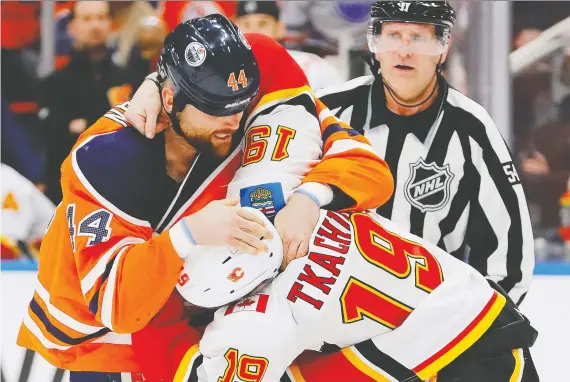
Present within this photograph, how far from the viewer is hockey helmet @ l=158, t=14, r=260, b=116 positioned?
1.70 meters

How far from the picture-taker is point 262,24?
395 centimetres

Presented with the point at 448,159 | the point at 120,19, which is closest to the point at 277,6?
the point at 120,19

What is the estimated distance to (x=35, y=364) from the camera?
2.64 m

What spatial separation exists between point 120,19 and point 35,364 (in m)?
2.04

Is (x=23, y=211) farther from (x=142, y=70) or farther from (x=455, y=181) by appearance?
(x=455, y=181)

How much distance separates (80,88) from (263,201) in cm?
247

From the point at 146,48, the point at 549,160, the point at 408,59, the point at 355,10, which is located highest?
the point at 408,59

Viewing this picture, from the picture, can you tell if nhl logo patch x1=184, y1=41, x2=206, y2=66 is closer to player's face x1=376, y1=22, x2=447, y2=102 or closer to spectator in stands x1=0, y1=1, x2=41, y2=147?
player's face x1=376, y1=22, x2=447, y2=102

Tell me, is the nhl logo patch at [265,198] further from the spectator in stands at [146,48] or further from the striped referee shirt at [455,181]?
the spectator in stands at [146,48]

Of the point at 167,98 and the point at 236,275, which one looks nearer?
the point at 236,275

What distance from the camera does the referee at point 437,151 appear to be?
247 cm

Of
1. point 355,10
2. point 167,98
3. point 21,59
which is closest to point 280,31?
point 355,10

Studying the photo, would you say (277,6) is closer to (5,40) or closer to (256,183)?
(5,40)

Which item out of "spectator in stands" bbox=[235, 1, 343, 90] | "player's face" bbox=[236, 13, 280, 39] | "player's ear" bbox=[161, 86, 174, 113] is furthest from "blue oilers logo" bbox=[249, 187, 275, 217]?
"player's face" bbox=[236, 13, 280, 39]
